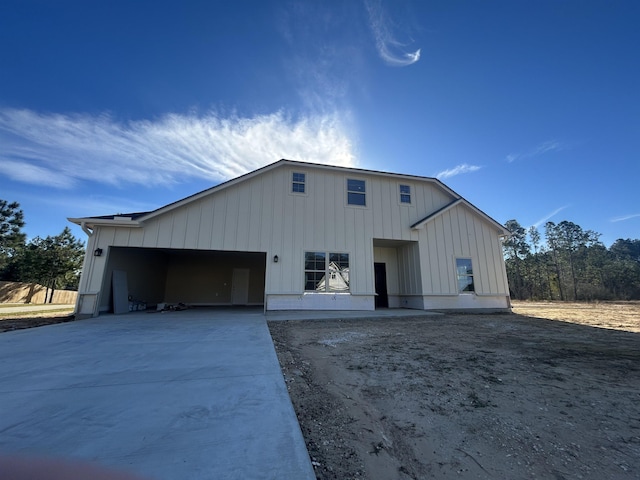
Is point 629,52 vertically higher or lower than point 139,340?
higher

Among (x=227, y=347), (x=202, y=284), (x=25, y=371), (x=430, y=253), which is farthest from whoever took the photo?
(x=202, y=284)

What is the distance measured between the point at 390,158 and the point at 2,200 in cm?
2777

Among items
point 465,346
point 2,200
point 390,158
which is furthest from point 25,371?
point 2,200

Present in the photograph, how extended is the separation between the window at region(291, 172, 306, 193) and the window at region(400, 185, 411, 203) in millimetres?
4461

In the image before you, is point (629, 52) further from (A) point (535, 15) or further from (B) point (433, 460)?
(B) point (433, 460)

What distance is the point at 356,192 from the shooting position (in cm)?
1093

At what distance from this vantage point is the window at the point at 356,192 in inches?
427

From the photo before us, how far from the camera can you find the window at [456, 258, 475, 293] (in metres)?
11.1

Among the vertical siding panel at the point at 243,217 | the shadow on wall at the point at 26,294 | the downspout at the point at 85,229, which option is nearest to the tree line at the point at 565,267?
the vertical siding panel at the point at 243,217

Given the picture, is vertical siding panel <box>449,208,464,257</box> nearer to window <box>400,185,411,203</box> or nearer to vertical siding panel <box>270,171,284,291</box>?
window <box>400,185,411,203</box>

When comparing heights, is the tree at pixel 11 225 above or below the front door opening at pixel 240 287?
above

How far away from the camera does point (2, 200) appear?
18828 mm

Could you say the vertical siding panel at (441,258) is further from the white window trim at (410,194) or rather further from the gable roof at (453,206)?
the white window trim at (410,194)

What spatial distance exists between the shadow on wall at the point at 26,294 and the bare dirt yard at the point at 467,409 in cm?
2331
